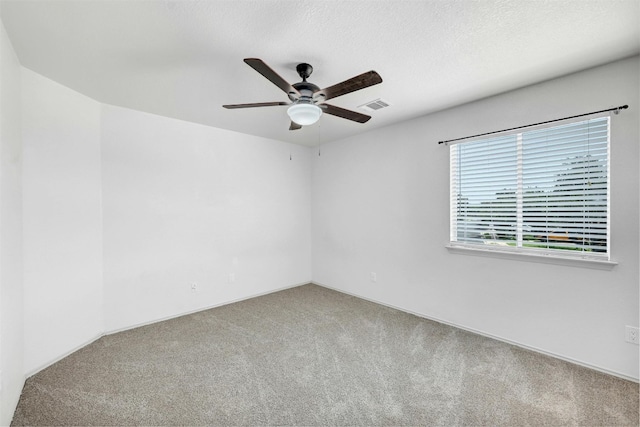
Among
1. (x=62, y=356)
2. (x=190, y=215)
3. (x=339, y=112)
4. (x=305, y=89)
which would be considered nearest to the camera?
(x=305, y=89)

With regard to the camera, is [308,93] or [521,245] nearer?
[308,93]

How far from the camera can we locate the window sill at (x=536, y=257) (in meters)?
2.22

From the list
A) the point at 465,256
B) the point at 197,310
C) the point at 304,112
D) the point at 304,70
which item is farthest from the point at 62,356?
the point at 465,256

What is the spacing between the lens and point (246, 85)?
2459 millimetres

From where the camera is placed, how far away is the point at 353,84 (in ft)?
5.90

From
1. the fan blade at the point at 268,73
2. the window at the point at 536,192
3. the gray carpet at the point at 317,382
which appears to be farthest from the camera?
the window at the point at 536,192

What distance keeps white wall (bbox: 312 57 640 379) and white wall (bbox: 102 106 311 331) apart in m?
0.73

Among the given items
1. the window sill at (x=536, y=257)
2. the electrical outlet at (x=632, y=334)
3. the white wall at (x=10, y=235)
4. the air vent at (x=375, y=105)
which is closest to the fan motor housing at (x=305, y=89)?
the air vent at (x=375, y=105)

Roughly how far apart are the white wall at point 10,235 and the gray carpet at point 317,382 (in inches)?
9.5

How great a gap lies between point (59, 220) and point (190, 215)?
1.29 metres

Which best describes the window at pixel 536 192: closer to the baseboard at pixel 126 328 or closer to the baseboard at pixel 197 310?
the baseboard at pixel 197 310

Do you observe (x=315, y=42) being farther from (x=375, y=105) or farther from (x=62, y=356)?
(x=62, y=356)

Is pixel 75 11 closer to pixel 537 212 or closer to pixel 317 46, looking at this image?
pixel 317 46

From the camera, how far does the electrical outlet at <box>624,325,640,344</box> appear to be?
81.7 inches
